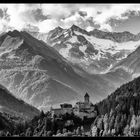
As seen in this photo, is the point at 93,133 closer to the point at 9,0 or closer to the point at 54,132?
the point at 54,132

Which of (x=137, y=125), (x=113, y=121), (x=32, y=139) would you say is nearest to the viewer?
(x=32, y=139)

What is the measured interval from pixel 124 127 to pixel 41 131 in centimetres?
3848

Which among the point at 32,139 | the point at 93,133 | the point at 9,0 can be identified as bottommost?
the point at 32,139

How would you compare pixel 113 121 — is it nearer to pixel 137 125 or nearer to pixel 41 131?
pixel 137 125

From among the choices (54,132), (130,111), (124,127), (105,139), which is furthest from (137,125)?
(105,139)

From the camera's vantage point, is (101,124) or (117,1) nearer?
(117,1)

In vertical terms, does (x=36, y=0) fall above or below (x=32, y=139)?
above

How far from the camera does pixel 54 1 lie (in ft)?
60.9

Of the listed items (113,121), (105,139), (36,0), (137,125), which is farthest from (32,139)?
(113,121)

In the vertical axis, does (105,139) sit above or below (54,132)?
below

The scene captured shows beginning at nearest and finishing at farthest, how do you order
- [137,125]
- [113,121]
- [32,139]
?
[32,139]
[137,125]
[113,121]

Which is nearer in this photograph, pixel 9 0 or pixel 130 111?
pixel 9 0

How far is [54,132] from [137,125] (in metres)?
37.9

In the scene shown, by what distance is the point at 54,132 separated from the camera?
7662 inches
